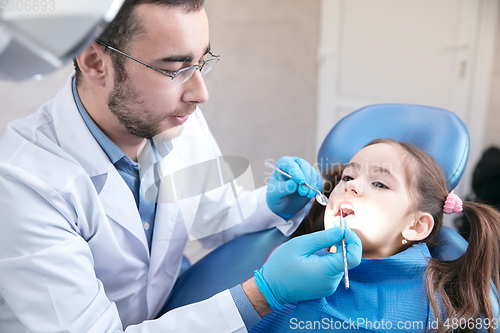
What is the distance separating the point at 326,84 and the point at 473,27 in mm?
1038

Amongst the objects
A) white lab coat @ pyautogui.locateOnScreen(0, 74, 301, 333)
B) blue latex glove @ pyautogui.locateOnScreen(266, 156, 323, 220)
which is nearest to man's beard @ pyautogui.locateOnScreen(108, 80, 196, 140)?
white lab coat @ pyautogui.locateOnScreen(0, 74, 301, 333)

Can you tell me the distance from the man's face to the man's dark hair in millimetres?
12

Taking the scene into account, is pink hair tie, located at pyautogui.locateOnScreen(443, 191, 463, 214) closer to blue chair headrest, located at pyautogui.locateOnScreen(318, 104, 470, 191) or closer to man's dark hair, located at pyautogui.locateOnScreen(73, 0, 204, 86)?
blue chair headrest, located at pyautogui.locateOnScreen(318, 104, 470, 191)

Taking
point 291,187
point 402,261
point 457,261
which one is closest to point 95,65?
point 291,187

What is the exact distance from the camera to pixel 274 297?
0.91 m

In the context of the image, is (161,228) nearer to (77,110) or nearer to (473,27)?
(77,110)

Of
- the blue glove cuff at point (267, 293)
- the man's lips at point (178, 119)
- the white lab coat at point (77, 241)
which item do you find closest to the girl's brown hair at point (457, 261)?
the blue glove cuff at point (267, 293)

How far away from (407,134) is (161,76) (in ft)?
2.65

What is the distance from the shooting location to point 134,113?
107 cm

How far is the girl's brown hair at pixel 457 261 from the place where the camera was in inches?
36.0

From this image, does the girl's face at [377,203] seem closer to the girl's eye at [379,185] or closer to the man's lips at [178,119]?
the girl's eye at [379,185]

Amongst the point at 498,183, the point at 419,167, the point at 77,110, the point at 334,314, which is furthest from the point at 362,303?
the point at 498,183

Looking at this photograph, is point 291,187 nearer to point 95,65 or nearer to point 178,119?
point 178,119

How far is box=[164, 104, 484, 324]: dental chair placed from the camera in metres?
1.18
